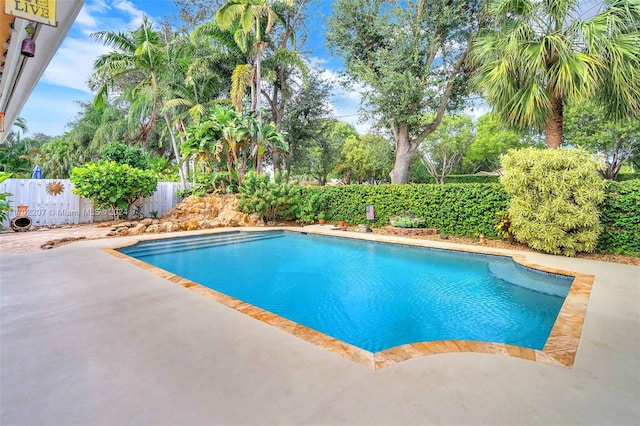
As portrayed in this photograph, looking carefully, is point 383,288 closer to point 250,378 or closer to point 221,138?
point 250,378

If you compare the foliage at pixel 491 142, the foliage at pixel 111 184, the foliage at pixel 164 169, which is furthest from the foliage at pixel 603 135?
the foliage at pixel 164 169

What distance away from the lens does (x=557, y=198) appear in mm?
7070

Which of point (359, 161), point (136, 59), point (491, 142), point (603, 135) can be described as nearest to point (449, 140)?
point (491, 142)

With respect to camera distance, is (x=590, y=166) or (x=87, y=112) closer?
(x=590, y=166)

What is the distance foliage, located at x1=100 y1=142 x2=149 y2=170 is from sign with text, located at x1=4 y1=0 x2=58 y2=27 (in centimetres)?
1527

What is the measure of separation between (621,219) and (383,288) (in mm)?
6107

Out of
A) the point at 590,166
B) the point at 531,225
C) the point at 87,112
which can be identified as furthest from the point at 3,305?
the point at 87,112

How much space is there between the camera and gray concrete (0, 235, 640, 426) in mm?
1883

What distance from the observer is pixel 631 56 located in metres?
7.29

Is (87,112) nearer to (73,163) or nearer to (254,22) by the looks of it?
(73,163)

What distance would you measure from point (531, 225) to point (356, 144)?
24446 mm

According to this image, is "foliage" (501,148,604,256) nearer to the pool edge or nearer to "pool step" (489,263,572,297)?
"pool step" (489,263,572,297)

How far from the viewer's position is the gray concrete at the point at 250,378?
1.88m

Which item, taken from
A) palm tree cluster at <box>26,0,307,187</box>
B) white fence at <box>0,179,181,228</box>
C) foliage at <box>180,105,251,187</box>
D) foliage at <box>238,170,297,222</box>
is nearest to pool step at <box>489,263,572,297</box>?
foliage at <box>238,170,297,222</box>
